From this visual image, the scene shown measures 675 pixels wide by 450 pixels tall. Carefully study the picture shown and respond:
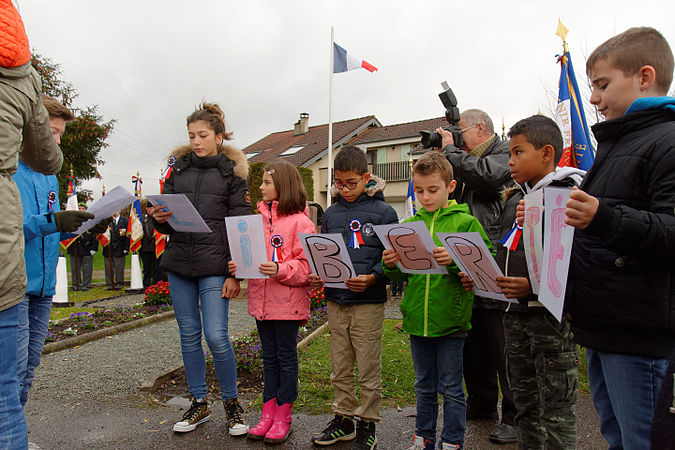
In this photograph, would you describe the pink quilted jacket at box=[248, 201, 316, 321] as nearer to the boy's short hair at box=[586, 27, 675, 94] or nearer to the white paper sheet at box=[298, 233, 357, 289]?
the white paper sheet at box=[298, 233, 357, 289]

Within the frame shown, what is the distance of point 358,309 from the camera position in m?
3.33

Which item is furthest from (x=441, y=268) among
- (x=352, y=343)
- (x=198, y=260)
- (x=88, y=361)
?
(x=88, y=361)

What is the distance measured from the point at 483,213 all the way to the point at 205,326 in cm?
238

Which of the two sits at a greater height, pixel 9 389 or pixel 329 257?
pixel 329 257

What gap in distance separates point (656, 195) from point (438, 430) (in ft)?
8.38

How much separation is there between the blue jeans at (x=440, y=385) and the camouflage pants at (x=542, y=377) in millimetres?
346

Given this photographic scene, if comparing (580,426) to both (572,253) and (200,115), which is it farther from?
(200,115)

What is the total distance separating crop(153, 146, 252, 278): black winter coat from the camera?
3.55 m

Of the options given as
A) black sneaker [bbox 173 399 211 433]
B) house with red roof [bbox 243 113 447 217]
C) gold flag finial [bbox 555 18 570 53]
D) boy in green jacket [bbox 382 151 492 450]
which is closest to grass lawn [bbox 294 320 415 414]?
black sneaker [bbox 173 399 211 433]

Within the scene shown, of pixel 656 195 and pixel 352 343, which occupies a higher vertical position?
pixel 656 195

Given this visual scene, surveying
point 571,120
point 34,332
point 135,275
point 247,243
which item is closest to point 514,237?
point 247,243

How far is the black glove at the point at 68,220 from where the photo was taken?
263cm

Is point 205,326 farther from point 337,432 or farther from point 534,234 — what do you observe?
point 534,234

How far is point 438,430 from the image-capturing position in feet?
11.7
